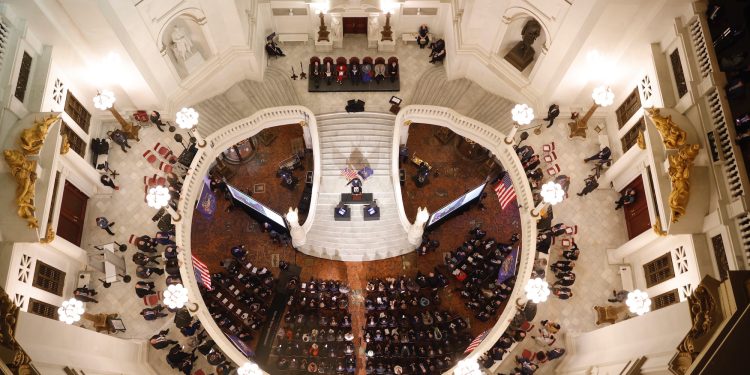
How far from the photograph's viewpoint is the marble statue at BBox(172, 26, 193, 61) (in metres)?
25.2

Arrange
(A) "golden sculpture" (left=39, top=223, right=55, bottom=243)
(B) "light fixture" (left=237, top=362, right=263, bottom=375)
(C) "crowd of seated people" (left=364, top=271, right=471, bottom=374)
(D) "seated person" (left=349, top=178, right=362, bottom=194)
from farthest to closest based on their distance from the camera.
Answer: (D) "seated person" (left=349, top=178, right=362, bottom=194), (C) "crowd of seated people" (left=364, top=271, right=471, bottom=374), (B) "light fixture" (left=237, top=362, right=263, bottom=375), (A) "golden sculpture" (left=39, top=223, right=55, bottom=243)

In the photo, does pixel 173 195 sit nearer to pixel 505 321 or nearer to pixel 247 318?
pixel 247 318

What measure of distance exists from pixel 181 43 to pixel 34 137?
330 inches

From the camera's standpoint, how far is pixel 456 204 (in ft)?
86.8

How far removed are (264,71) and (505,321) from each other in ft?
57.0

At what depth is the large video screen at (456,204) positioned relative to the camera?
2605 cm

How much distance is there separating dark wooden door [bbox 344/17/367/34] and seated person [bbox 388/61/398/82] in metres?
3.21

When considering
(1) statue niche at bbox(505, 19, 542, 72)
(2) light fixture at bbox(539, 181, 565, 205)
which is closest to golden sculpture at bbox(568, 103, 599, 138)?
(1) statue niche at bbox(505, 19, 542, 72)

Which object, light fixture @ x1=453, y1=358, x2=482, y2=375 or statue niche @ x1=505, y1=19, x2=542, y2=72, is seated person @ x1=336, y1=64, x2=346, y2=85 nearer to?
statue niche @ x1=505, y1=19, x2=542, y2=72

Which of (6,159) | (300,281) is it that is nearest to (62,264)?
(6,159)

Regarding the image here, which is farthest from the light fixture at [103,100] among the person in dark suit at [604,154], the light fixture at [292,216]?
the person in dark suit at [604,154]

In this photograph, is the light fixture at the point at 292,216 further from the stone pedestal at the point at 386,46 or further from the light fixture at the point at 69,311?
the stone pedestal at the point at 386,46

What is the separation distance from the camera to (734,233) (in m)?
17.7

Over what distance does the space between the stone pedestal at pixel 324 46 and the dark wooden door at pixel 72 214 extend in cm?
1366
